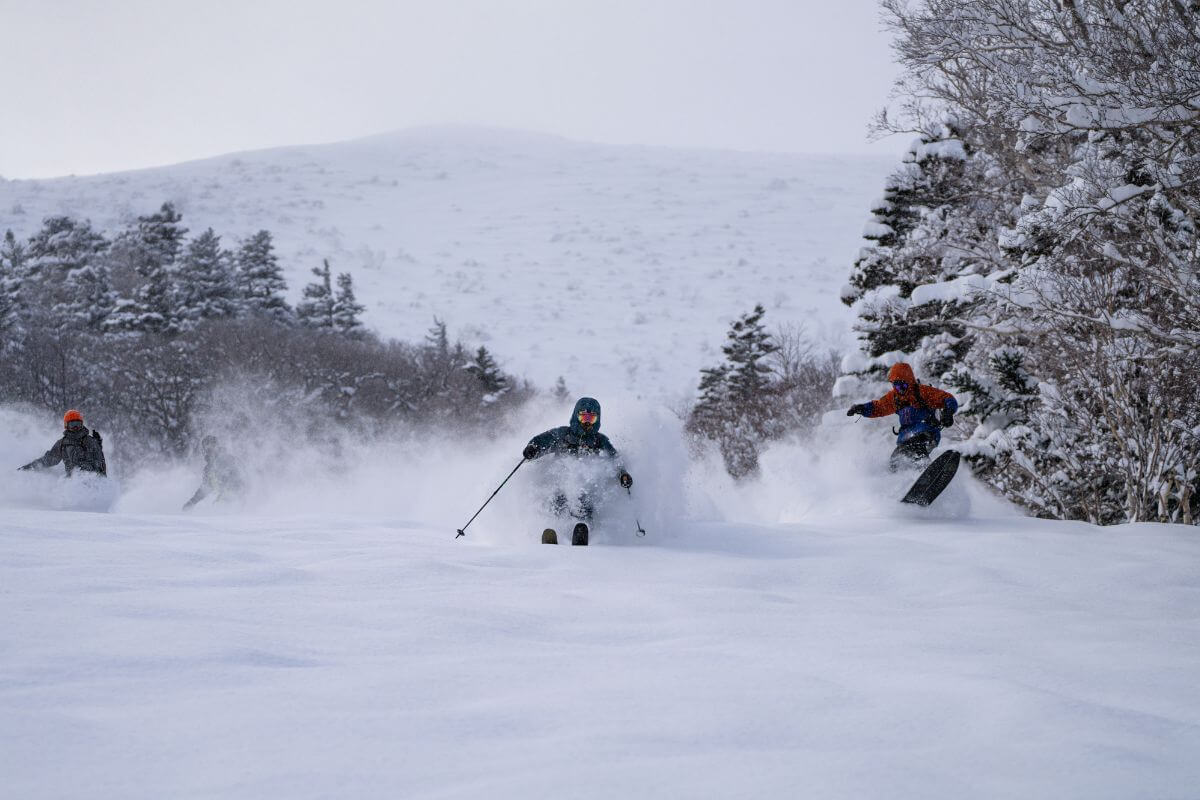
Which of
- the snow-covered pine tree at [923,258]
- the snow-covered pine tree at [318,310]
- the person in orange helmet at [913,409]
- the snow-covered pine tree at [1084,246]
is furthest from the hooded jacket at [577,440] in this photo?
the snow-covered pine tree at [318,310]

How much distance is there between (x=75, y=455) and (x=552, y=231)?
7789 cm

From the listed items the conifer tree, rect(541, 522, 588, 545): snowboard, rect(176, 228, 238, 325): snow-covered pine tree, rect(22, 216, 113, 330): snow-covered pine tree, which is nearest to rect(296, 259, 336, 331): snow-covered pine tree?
rect(176, 228, 238, 325): snow-covered pine tree

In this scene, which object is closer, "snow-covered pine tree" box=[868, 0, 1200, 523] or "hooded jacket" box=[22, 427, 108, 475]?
"snow-covered pine tree" box=[868, 0, 1200, 523]

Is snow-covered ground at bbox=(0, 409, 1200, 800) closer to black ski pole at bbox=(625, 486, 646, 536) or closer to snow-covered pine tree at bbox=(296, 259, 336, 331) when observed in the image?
black ski pole at bbox=(625, 486, 646, 536)

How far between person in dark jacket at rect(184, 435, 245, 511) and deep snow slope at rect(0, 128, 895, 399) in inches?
1456

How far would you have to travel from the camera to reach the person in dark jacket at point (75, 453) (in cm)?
1221

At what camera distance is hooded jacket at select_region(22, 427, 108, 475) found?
12.2 m

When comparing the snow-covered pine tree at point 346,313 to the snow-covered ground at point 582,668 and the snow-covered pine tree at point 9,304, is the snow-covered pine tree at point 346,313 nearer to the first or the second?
the snow-covered pine tree at point 9,304

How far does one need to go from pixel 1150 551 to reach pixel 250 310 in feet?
140

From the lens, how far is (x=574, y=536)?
830cm

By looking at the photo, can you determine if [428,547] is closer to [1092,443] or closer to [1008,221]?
[1092,443]

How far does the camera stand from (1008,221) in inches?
664

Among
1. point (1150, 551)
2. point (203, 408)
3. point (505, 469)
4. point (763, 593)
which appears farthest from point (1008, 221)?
point (203, 408)

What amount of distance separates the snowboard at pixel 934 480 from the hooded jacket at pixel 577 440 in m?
3.57
